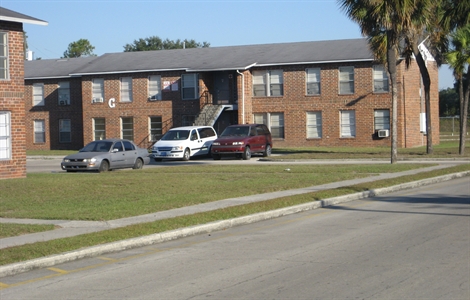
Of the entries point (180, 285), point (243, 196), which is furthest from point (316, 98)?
point (180, 285)

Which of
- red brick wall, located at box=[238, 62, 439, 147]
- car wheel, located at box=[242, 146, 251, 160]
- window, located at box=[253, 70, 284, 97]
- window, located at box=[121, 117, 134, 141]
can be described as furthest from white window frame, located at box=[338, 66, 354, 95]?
window, located at box=[121, 117, 134, 141]

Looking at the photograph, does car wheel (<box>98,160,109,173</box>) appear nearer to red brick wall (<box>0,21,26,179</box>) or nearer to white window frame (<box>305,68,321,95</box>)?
red brick wall (<box>0,21,26,179</box>)

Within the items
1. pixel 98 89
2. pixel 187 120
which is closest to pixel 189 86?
pixel 187 120

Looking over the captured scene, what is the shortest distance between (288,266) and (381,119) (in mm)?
36706

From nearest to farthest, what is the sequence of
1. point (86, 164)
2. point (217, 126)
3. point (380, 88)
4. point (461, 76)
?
point (86, 164) < point (461, 76) < point (380, 88) < point (217, 126)

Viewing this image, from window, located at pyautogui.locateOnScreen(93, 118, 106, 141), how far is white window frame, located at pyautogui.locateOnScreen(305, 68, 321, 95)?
15.4 m

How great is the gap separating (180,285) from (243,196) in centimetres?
969

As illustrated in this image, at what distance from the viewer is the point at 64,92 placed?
53406 millimetres

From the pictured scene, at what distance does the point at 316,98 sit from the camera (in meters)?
46.5

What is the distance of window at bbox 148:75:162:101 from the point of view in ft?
163

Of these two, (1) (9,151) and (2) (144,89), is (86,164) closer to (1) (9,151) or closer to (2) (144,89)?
(1) (9,151)

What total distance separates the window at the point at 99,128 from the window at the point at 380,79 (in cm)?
1994

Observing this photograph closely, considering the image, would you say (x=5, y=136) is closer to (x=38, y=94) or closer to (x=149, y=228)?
(x=149, y=228)

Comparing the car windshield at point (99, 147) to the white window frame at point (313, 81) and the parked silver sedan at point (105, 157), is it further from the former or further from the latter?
the white window frame at point (313, 81)
